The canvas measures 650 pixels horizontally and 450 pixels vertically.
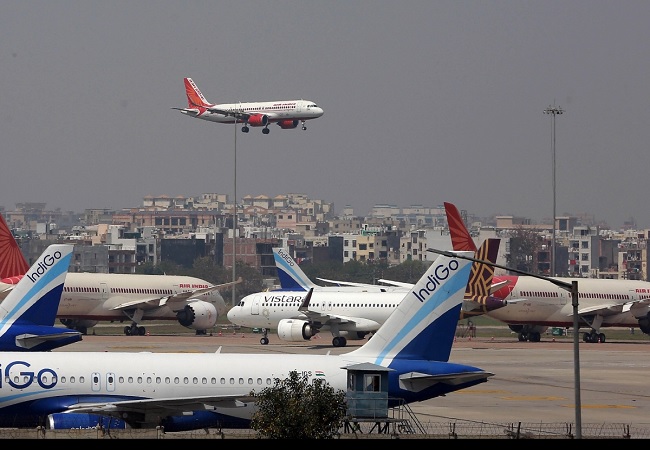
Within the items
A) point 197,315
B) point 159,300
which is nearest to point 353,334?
point 197,315

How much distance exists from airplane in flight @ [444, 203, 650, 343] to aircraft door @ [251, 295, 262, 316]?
1657 cm

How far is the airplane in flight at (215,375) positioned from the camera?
39625mm

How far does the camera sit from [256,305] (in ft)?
342

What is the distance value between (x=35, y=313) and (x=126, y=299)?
223ft

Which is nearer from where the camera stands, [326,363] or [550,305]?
[326,363]

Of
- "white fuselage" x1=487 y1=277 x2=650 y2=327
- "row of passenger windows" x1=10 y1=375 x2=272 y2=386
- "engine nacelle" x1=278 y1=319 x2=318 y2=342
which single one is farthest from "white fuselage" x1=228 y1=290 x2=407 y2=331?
"row of passenger windows" x1=10 y1=375 x2=272 y2=386

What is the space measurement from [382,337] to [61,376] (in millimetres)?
10355

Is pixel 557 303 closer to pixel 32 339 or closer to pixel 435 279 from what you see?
pixel 32 339

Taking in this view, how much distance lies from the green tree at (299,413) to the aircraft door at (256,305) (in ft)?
224

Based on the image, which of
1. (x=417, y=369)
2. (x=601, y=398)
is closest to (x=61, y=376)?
(x=417, y=369)

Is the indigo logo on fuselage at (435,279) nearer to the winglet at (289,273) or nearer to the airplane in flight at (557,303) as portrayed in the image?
the airplane in flight at (557,303)
